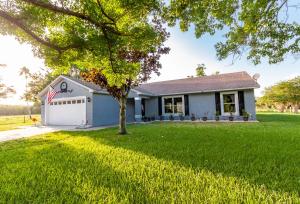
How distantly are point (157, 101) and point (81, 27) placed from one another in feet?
46.5

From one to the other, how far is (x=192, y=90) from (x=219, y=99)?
2604mm

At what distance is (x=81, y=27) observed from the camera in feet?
21.6

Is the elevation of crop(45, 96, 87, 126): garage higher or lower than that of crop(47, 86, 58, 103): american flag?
lower

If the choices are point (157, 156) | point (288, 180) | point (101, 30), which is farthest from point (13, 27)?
point (288, 180)

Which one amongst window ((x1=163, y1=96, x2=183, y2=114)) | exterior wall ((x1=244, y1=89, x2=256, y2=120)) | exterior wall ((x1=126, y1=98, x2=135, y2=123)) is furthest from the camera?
exterior wall ((x1=126, y1=98, x2=135, y2=123))

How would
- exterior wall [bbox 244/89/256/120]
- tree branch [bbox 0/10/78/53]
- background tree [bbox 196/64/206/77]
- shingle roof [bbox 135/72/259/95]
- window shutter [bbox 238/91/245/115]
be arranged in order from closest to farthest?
1. tree branch [bbox 0/10/78/53]
2. exterior wall [bbox 244/89/256/120]
3. window shutter [bbox 238/91/245/115]
4. shingle roof [bbox 135/72/259/95]
5. background tree [bbox 196/64/206/77]

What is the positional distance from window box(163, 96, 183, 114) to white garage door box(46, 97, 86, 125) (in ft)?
26.9

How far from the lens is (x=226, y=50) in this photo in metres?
8.47

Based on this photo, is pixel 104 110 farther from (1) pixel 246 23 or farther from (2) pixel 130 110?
(1) pixel 246 23

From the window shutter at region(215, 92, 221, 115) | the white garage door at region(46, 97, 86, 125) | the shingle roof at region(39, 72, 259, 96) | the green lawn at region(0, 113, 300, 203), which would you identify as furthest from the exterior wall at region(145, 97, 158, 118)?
the green lawn at region(0, 113, 300, 203)

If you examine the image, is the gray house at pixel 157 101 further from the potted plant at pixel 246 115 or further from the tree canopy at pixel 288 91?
the tree canopy at pixel 288 91

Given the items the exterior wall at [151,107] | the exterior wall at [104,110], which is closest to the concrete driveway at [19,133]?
the exterior wall at [104,110]

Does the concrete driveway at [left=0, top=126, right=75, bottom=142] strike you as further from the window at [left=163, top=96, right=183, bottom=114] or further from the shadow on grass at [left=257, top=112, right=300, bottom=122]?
the shadow on grass at [left=257, top=112, right=300, bottom=122]

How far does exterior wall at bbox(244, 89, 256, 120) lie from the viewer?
15664 mm
